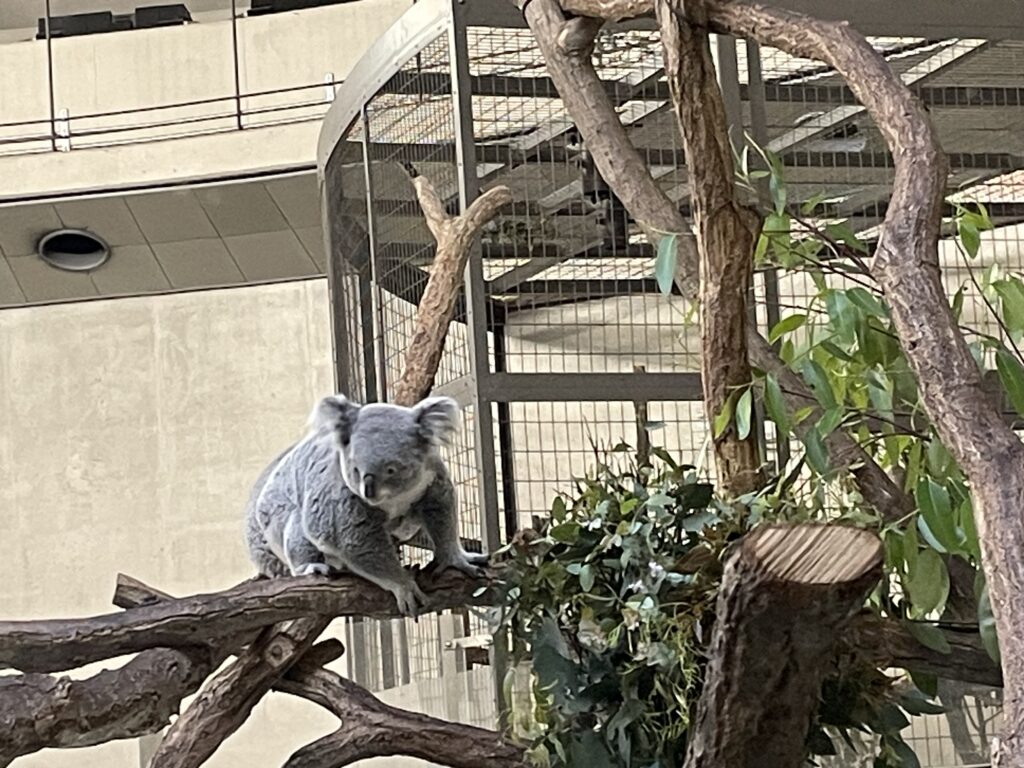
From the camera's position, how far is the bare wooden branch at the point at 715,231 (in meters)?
2.76

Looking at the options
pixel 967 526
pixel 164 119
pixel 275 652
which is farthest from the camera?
pixel 164 119

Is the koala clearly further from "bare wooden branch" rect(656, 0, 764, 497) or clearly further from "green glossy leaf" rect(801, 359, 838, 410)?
"green glossy leaf" rect(801, 359, 838, 410)

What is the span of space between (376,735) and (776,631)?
61.4 inches

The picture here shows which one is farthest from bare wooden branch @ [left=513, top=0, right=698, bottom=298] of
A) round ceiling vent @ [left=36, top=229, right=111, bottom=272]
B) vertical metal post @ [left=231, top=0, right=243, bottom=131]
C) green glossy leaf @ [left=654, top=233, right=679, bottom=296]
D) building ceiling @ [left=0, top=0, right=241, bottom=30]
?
building ceiling @ [left=0, top=0, right=241, bottom=30]

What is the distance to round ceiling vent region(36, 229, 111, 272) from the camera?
344 inches

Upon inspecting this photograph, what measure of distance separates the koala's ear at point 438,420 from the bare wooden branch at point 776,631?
3.76ft

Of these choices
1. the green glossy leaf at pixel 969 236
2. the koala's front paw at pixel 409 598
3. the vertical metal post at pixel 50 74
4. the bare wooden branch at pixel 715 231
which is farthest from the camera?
the vertical metal post at pixel 50 74

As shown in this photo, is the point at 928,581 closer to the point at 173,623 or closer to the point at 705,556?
the point at 705,556

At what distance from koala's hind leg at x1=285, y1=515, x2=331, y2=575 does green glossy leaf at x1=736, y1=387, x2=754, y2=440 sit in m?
1.00

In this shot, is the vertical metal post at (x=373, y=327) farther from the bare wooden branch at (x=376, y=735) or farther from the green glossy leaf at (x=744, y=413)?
the green glossy leaf at (x=744, y=413)

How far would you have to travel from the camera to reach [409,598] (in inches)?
121

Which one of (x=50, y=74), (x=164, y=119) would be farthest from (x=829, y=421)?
(x=50, y=74)

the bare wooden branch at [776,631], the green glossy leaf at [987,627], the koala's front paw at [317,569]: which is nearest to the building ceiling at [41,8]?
the koala's front paw at [317,569]

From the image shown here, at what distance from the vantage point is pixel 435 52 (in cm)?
402
